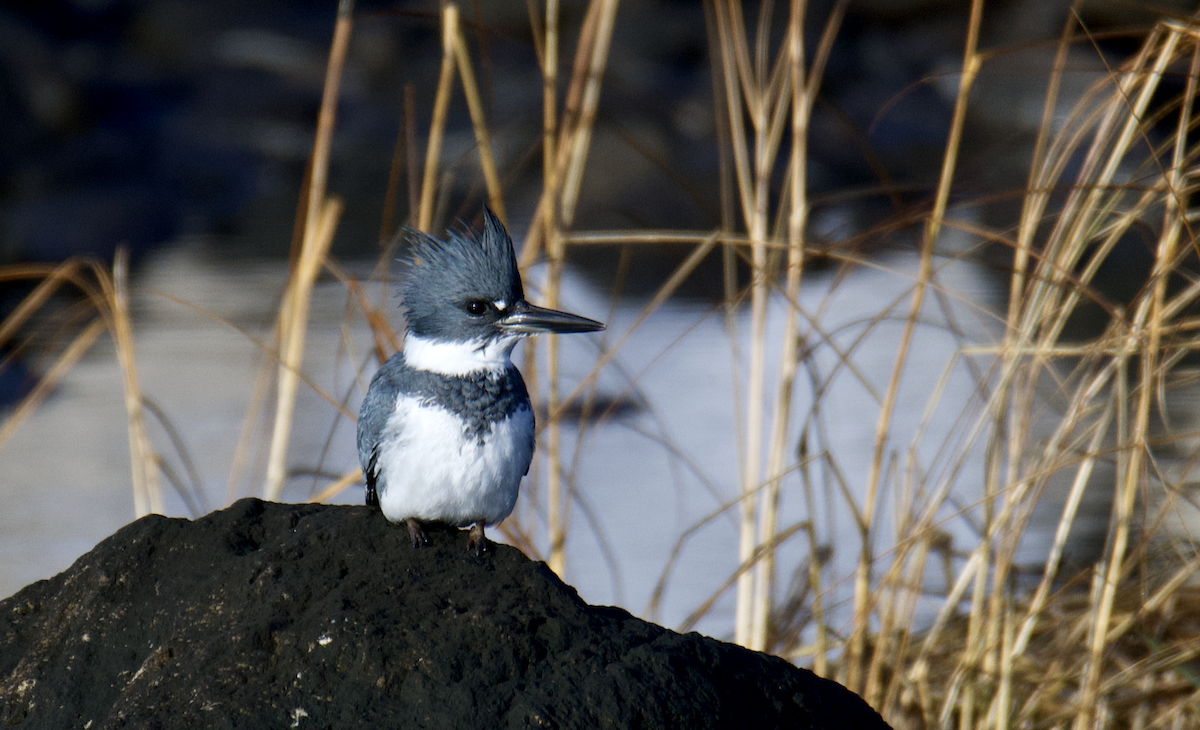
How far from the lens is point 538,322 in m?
2.32

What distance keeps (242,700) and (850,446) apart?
476 cm

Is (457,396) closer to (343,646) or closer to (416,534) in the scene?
(416,534)

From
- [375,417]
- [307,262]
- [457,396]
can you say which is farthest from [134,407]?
[457,396]

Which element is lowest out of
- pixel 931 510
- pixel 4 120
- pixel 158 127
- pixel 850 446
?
pixel 931 510

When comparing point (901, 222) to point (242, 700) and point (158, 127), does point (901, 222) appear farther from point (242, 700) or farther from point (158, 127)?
point (158, 127)

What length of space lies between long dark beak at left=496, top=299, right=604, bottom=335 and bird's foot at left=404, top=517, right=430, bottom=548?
42 cm

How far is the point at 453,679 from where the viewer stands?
194 cm

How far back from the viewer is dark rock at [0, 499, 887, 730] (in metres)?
1.90

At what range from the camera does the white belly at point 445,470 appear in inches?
87.6

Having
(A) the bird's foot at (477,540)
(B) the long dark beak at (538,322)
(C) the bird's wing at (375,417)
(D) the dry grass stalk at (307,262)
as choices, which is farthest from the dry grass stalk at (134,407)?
(B) the long dark beak at (538,322)

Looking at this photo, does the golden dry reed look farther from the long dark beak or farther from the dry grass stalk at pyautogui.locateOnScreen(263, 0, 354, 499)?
the long dark beak

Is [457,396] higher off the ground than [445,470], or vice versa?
[457,396]

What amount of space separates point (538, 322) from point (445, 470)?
0.35 metres

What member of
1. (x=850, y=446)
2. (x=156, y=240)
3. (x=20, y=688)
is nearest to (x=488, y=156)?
(x=20, y=688)
